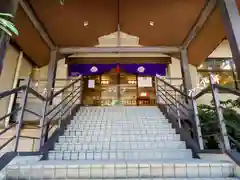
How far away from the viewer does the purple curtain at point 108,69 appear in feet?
26.1

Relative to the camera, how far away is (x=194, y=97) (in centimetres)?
322

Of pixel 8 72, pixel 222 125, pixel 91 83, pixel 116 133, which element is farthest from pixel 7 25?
pixel 91 83

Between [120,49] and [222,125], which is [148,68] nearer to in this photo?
[120,49]

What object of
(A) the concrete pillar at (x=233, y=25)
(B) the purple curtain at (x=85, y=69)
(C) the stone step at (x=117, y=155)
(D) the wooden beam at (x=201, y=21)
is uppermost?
(D) the wooden beam at (x=201, y=21)

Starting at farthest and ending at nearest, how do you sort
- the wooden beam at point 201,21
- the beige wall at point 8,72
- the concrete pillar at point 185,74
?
the concrete pillar at point 185,74, the beige wall at point 8,72, the wooden beam at point 201,21

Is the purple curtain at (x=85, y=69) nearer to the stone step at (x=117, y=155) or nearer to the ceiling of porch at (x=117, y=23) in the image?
the ceiling of porch at (x=117, y=23)

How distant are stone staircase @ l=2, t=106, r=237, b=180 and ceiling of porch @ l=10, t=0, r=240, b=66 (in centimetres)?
253

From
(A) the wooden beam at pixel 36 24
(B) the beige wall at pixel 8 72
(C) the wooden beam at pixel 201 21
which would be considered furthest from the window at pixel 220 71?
(B) the beige wall at pixel 8 72

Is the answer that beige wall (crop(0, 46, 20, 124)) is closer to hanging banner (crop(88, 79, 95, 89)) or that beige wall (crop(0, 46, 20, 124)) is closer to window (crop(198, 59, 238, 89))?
hanging banner (crop(88, 79, 95, 89))

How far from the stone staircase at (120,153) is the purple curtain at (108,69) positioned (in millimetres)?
2645

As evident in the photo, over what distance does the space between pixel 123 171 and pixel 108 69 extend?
250 inches

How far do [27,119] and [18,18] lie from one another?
9.57 ft

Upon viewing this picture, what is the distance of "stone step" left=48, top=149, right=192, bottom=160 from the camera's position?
2920mm

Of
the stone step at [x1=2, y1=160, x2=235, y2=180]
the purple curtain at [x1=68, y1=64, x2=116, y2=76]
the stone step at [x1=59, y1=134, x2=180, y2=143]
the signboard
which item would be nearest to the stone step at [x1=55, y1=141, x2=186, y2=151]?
the stone step at [x1=59, y1=134, x2=180, y2=143]
